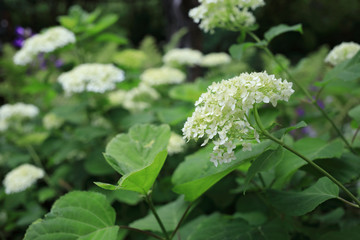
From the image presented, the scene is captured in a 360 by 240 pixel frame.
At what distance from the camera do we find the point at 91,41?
183cm

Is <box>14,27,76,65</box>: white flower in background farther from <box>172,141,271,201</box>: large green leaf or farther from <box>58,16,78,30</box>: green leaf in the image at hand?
<box>172,141,271,201</box>: large green leaf

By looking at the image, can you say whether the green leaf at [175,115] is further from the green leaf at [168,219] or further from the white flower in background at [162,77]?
the white flower in background at [162,77]

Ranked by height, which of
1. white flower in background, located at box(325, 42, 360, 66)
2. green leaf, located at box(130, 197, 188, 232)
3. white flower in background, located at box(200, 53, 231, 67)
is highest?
white flower in background, located at box(325, 42, 360, 66)

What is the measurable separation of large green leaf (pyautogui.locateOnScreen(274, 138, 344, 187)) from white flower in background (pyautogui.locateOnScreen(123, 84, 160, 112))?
1026 millimetres

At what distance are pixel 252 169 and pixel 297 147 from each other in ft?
1.03

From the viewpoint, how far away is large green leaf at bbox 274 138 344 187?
0.72 meters

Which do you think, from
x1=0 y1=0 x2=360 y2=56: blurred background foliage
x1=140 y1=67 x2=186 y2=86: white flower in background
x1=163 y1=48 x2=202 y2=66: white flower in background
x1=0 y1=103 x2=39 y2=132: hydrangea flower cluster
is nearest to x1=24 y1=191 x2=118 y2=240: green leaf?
x1=140 y1=67 x2=186 y2=86: white flower in background

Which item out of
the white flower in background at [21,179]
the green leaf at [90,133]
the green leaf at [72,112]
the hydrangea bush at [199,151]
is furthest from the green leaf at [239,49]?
the white flower in background at [21,179]

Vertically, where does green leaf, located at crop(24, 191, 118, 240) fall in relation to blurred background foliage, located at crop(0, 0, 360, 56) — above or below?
above

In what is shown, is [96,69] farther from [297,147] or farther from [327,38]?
[327,38]

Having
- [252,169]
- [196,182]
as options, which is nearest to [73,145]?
[196,182]

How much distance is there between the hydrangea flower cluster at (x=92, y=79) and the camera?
1.38m

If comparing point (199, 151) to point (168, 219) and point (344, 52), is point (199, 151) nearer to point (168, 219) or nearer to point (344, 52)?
point (168, 219)

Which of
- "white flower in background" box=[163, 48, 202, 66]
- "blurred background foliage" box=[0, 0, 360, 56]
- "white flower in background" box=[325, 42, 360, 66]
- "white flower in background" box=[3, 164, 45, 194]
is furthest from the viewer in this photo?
"blurred background foliage" box=[0, 0, 360, 56]
